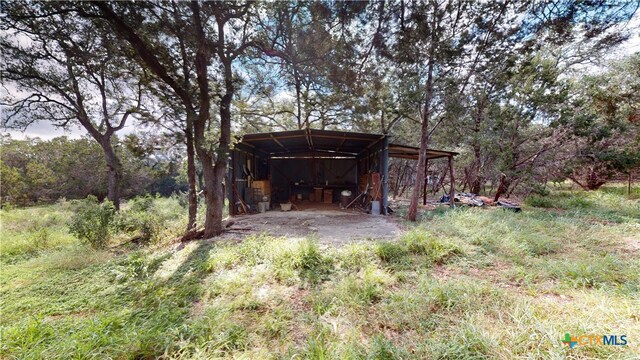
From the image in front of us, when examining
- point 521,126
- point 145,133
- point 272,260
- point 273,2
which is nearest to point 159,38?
point 273,2

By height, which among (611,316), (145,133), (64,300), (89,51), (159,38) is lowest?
(64,300)

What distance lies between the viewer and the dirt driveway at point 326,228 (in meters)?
4.73

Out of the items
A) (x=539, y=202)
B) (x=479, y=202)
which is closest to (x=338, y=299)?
(x=479, y=202)

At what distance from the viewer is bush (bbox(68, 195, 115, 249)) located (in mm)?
4980

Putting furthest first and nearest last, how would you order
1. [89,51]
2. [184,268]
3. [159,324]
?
[89,51] → [184,268] → [159,324]

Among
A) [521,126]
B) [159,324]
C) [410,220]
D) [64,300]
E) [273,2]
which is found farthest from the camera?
[521,126]

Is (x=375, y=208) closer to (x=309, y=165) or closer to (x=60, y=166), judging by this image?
(x=309, y=165)

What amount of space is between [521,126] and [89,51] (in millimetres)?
15204

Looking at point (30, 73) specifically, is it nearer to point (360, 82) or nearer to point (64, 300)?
point (64, 300)

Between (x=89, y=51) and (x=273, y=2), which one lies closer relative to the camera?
(x=273, y=2)

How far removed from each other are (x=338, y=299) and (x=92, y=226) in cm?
621

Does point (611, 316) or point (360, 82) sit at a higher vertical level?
point (360, 82)

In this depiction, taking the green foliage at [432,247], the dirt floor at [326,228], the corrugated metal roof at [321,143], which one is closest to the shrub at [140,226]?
the dirt floor at [326,228]

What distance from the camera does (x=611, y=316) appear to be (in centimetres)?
189
